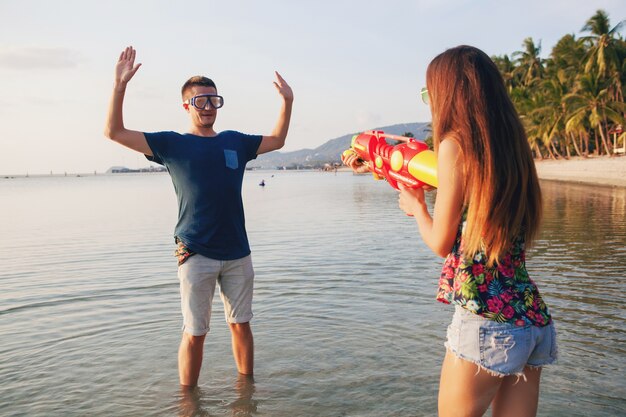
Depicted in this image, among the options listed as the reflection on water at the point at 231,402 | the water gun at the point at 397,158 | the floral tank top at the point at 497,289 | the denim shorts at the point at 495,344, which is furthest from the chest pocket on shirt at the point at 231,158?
the denim shorts at the point at 495,344

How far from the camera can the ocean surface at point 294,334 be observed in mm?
4594

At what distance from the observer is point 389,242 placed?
13.8m

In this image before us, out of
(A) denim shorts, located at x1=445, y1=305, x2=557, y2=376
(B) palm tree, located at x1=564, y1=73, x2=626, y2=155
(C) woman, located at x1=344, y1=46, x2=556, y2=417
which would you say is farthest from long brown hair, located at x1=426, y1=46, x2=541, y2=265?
(B) palm tree, located at x1=564, y1=73, x2=626, y2=155

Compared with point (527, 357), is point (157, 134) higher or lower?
higher

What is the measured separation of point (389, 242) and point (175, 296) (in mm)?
6612

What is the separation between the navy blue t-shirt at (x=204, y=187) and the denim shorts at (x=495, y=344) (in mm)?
2318

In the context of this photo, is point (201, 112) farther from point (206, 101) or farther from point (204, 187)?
point (204, 187)

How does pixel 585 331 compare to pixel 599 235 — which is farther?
pixel 599 235

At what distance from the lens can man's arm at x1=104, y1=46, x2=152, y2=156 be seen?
12.7 ft

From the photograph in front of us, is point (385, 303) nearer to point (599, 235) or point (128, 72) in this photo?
point (128, 72)

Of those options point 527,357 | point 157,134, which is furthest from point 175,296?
point 527,357

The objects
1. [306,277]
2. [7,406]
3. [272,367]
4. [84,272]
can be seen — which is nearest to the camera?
[7,406]

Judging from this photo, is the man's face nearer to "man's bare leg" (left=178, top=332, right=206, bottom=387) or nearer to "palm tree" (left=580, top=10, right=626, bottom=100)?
"man's bare leg" (left=178, top=332, right=206, bottom=387)

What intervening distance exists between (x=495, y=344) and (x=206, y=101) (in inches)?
113
